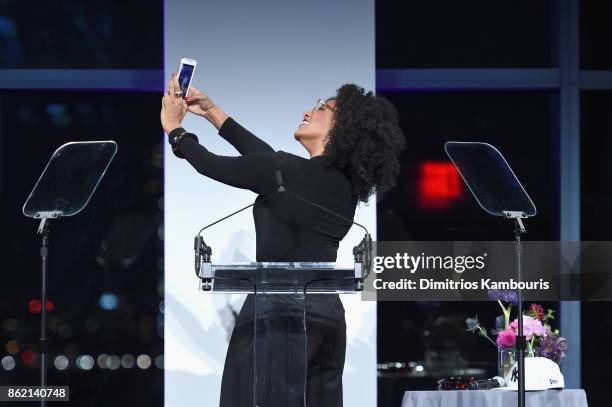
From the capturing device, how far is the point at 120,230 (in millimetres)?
5977

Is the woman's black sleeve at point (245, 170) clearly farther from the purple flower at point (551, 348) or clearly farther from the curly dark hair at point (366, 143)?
the purple flower at point (551, 348)

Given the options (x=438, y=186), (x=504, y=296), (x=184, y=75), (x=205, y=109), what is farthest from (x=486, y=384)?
(x=438, y=186)

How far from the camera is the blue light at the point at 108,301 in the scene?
19.5ft

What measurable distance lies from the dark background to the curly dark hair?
8.77 ft

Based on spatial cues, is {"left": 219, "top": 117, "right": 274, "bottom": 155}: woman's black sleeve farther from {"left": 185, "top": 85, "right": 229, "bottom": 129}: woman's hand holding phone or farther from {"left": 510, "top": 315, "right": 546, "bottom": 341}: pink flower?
{"left": 510, "top": 315, "right": 546, "bottom": 341}: pink flower

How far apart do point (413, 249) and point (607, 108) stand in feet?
5.73

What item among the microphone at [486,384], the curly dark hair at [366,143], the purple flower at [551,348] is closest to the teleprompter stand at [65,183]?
the curly dark hair at [366,143]

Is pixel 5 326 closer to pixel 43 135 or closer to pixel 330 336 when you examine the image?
pixel 43 135

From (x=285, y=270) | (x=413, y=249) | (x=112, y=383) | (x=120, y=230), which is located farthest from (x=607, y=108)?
(x=285, y=270)

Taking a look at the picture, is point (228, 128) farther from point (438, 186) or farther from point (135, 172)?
point (438, 186)

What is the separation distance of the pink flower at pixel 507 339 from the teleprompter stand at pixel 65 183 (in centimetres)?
177

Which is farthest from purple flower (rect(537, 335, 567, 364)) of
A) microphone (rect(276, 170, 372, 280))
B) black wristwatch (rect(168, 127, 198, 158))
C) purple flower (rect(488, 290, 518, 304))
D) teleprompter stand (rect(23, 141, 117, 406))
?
teleprompter stand (rect(23, 141, 117, 406))

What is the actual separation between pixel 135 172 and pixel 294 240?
10.3ft

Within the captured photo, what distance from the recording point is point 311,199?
10.2 feet
